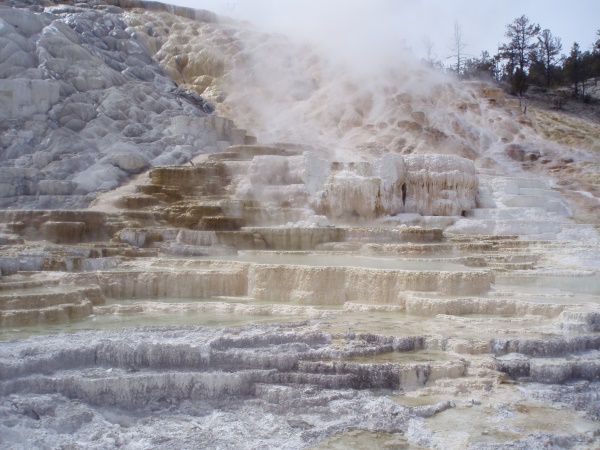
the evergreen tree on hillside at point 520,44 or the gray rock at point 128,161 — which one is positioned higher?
the evergreen tree on hillside at point 520,44

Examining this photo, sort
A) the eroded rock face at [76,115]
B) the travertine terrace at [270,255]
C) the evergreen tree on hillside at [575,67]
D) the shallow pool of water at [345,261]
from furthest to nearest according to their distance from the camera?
the evergreen tree on hillside at [575,67]
the eroded rock face at [76,115]
the shallow pool of water at [345,261]
the travertine terrace at [270,255]

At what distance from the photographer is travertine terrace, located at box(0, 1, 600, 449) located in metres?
5.22

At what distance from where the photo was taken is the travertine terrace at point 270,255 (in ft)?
17.1

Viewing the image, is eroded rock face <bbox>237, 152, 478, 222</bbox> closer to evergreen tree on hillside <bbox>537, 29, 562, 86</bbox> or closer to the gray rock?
the gray rock

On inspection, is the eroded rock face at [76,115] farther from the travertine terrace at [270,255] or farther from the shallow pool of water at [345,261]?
the shallow pool of water at [345,261]

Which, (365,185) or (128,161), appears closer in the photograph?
(365,185)

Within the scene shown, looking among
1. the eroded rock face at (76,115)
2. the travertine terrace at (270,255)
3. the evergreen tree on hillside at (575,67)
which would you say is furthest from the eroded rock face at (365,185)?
the evergreen tree on hillside at (575,67)

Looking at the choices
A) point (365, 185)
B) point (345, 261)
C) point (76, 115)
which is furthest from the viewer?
point (76, 115)

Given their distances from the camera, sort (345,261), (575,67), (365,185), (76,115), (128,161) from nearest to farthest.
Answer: (345,261) < (365,185) < (128,161) < (76,115) < (575,67)

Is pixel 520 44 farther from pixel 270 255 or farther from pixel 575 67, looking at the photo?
pixel 270 255

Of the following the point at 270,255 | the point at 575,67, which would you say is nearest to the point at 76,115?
the point at 270,255

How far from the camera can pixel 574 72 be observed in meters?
26.1

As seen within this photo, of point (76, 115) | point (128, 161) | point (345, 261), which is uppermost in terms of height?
point (76, 115)

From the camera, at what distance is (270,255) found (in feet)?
35.8
